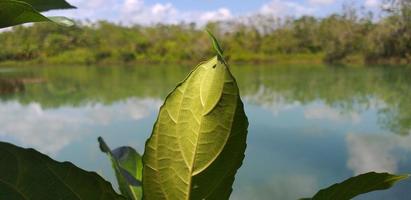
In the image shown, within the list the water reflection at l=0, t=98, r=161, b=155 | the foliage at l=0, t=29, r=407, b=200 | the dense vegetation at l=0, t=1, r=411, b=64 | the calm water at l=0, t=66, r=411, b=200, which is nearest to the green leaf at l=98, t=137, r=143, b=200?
the foliage at l=0, t=29, r=407, b=200

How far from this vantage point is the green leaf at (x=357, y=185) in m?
0.19

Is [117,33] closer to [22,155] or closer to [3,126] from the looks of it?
[3,126]

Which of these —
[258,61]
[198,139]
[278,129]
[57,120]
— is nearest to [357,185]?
[198,139]

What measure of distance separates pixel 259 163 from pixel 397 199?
4.40ft

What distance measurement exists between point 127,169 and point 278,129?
5544mm

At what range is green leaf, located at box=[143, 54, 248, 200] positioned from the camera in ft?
0.53

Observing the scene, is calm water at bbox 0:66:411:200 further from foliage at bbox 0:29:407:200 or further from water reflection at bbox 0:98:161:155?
foliage at bbox 0:29:407:200

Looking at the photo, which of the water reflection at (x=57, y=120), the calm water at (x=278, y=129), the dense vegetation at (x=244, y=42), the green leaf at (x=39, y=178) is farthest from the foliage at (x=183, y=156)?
the dense vegetation at (x=244, y=42)

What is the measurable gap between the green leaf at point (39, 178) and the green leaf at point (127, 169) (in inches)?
3.3

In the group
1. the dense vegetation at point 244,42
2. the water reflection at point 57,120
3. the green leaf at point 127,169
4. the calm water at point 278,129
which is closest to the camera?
the green leaf at point 127,169

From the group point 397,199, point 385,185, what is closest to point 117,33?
point 397,199

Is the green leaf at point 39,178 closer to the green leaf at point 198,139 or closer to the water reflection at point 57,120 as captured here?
the green leaf at point 198,139

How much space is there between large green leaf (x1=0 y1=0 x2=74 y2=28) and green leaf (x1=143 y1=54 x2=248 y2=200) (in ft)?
0.20

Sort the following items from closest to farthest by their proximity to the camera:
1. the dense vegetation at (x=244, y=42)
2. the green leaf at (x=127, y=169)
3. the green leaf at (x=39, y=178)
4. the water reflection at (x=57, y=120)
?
the green leaf at (x=39, y=178), the green leaf at (x=127, y=169), the water reflection at (x=57, y=120), the dense vegetation at (x=244, y=42)
